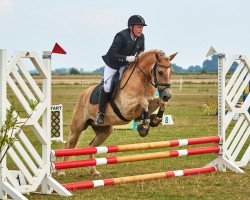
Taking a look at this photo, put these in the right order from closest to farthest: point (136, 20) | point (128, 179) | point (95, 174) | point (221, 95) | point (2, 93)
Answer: point (2, 93)
point (128, 179)
point (136, 20)
point (221, 95)
point (95, 174)

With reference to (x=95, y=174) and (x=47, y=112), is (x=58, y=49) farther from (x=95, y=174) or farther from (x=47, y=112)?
(x=95, y=174)

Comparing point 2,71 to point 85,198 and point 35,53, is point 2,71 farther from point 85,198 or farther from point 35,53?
point 85,198

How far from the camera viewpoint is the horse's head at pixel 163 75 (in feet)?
29.5

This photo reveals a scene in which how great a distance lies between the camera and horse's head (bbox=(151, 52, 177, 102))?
8984mm

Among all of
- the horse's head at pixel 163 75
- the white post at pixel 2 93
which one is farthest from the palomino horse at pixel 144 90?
the white post at pixel 2 93

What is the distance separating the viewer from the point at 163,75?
9039 millimetres

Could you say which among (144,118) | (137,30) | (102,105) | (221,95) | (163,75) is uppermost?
(137,30)

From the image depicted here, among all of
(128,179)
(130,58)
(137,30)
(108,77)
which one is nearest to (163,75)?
(130,58)

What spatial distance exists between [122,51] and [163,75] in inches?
39.0

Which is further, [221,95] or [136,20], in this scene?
[221,95]

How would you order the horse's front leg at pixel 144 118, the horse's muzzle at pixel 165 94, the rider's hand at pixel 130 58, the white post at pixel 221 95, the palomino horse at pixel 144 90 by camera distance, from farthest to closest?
the white post at pixel 221 95
the rider's hand at pixel 130 58
the horse's front leg at pixel 144 118
the palomino horse at pixel 144 90
the horse's muzzle at pixel 165 94

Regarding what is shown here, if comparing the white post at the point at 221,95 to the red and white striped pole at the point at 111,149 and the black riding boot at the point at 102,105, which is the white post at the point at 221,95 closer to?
the red and white striped pole at the point at 111,149

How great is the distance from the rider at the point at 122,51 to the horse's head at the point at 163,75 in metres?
0.47

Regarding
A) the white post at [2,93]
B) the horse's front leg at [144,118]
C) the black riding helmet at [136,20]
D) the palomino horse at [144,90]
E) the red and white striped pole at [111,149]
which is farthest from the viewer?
the black riding helmet at [136,20]
